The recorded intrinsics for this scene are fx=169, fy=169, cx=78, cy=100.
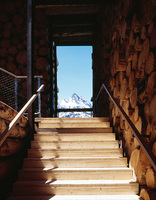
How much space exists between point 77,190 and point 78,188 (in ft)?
0.08

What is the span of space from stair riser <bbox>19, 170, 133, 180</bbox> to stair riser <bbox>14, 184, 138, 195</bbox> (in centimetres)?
17

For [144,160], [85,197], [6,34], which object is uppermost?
[6,34]

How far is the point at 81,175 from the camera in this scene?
207 centimetres

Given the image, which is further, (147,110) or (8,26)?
(8,26)

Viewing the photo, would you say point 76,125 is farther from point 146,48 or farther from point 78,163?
point 146,48

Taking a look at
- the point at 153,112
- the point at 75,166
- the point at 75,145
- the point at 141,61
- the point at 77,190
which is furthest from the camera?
the point at 75,145

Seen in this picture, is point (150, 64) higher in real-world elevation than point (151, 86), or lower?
higher

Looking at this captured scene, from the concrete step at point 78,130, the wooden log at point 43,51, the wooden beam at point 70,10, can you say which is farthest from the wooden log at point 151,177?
the wooden beam at point 70,10

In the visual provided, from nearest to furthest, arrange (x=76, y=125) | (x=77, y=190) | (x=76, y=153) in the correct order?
(x=77, y=190) → (x=76, y=153) → (x=76, y=125)

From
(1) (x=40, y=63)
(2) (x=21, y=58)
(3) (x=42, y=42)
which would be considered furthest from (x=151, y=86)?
(2) (x=21, y=58)

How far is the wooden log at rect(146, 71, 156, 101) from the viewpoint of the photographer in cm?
146

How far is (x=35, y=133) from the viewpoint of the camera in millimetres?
2900

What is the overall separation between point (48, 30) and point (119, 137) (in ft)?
13.8

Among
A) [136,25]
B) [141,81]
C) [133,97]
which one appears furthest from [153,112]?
[136,25]
